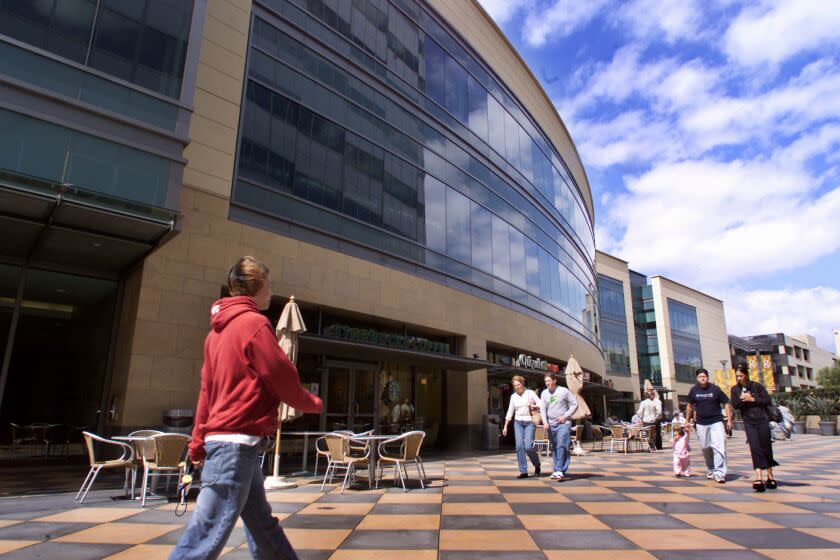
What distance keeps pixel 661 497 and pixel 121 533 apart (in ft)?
20.1

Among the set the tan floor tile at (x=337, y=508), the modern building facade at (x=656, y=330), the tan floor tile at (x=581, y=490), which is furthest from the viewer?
the modern building facade at (x=656, y=330)

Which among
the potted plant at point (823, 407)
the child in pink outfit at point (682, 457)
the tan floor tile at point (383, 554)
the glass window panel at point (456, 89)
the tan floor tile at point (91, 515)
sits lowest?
the tan floor tile at point (91, 515)

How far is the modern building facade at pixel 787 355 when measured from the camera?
80.1 m

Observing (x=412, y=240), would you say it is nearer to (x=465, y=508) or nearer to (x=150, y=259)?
(x=150, y=259)

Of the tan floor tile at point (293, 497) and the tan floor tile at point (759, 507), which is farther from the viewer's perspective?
the tan floor tile at point (293, 497)

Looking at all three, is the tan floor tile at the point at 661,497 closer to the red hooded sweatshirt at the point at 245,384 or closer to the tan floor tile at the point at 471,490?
the tan floor tile at the point at 471,490

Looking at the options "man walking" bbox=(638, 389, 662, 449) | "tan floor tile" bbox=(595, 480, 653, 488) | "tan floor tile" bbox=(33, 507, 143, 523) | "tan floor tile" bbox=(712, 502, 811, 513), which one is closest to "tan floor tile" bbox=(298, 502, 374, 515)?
"tan floor tile" bbox=(33, 507, 143, 523)

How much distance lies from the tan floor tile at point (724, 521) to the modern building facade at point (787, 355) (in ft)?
274

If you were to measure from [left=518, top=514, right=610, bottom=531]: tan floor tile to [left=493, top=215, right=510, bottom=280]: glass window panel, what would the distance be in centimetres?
1466

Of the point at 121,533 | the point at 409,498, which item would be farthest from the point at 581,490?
the point at 121,533

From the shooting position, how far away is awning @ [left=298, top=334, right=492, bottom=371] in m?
10.9

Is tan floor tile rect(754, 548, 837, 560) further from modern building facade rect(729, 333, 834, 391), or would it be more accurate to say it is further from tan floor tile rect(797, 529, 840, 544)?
modern building facade rect(729, 333, 834, 391)

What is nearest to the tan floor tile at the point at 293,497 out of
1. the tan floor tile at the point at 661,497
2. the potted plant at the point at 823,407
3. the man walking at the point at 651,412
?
the tan floor tile at the point at 661,497

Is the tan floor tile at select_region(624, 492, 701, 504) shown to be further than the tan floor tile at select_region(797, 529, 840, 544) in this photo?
Yes
